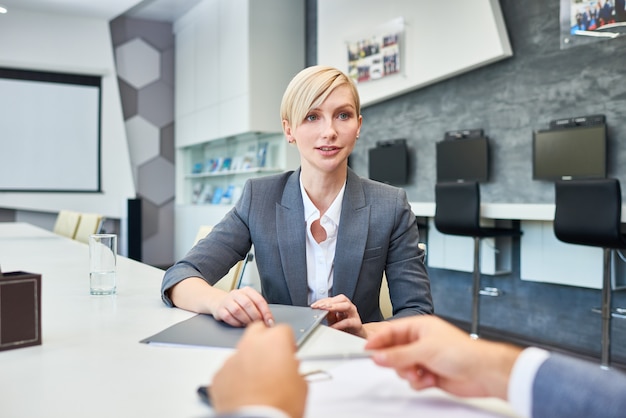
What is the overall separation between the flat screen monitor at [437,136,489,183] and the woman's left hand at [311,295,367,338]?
331 centimetres

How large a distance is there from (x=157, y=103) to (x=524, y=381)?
7532 mm

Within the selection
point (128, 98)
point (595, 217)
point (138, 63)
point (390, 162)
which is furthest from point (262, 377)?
point (138, 63)

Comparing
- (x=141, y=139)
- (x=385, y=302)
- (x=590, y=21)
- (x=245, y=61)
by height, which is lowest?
(x=385, y=302)

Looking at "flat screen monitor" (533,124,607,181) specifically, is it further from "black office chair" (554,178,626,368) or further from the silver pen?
the silver pen

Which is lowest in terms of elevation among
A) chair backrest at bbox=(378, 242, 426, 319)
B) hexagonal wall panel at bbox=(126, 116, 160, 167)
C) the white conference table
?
chair backrest at bbox=(378, 242, 426, 319)

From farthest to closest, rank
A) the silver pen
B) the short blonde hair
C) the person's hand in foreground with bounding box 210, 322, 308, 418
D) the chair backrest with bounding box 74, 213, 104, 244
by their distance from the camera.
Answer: the chair backrest with bounding box 74, 213, 104, 244 < the short blonde hair < the silver pen < the person's hand in foreground with bounding box 210, 322, 308, 418

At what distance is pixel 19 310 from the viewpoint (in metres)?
0.85

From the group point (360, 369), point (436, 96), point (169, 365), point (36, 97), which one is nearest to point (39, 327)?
point (169, 365)

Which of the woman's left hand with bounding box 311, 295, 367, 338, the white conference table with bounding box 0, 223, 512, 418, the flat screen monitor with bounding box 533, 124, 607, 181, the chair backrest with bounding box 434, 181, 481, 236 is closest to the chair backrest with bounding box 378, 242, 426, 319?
the woman's left hand with bounding box 311, 295, 367, 338

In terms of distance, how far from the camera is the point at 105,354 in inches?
32.9

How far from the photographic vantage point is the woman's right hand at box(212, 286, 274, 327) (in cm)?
96

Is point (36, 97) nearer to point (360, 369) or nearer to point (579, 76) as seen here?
point (579, 76)

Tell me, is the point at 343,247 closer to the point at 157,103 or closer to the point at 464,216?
the point at 464,216

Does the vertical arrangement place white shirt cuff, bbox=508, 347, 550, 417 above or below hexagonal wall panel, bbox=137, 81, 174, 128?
below
